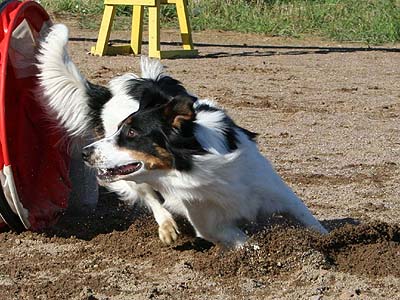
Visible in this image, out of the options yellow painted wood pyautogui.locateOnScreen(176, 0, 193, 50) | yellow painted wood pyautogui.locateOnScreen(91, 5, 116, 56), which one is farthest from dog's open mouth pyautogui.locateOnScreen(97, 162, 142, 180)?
yellow painted wood pyautogui.locateOnScreen(176, 0, 193, 50)

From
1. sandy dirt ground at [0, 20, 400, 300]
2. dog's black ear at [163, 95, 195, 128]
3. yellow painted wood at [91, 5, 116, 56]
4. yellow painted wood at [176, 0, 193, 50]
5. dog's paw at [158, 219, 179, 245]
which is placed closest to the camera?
sandy dirt ground at [0, 20, 400, 300]

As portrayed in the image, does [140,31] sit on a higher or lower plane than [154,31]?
lower

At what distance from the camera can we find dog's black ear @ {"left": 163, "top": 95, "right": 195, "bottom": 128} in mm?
4590

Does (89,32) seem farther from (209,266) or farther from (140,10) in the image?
(209,266)

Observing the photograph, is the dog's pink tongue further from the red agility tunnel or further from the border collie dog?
the red agility tunnel

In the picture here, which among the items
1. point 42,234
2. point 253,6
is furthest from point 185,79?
point 253,6

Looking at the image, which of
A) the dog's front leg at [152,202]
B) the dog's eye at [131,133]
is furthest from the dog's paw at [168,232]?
the dog's eye at [131,133]

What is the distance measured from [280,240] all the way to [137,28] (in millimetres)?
8950

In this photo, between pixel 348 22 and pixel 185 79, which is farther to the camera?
pixel 348 22

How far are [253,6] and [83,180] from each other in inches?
502

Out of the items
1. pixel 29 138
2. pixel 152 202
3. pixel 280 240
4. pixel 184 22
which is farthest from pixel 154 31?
pixel 280 240

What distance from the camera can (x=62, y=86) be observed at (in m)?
5.58

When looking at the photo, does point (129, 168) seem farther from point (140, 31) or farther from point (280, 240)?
point (140, 31)

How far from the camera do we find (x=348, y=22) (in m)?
17.3
